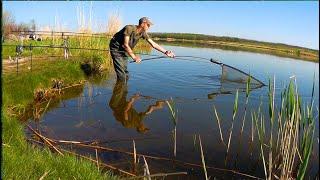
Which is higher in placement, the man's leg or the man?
the man

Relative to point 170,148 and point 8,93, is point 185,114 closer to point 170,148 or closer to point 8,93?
point 170,148

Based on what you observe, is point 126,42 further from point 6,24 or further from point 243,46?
point 243,46

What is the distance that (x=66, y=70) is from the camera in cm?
1209

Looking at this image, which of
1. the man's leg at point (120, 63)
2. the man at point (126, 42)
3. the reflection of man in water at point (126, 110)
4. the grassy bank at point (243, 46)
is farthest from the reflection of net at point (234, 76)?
the grassy bank at point (243, 46)

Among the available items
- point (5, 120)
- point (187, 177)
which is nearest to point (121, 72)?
point (5, 120)

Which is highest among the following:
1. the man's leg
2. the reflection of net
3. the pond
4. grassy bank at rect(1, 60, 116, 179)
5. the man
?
the man

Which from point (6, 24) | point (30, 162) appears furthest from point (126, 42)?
point (6, 24)

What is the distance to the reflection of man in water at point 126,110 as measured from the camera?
810cm

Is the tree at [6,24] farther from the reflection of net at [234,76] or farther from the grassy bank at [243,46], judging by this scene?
the grassy bank at [243,46]

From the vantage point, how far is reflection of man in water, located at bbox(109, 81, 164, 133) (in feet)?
26.6

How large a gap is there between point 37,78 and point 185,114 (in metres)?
3.33

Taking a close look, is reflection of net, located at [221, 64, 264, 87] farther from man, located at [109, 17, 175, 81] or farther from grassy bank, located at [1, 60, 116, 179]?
grassy bank, located at [1, 60, 116, 179]

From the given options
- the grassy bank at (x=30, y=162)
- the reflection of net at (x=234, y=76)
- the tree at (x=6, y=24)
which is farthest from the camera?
the tree at (x=6, y=24)

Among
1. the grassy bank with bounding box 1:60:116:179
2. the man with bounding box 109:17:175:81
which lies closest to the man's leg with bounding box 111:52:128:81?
the man with bounding box 109:17:175:81
